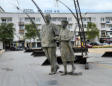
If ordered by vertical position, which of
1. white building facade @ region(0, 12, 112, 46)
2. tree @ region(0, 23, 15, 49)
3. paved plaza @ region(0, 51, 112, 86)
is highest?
white building facade @ region(0, 12, 112, 46)

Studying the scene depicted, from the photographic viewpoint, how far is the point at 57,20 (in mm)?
75438

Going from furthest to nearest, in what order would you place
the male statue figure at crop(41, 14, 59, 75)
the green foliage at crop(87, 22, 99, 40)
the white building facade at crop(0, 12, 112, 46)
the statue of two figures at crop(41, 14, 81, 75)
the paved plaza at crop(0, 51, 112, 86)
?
the white building facade at crop(0, 12, 112, 46), the green foliage at crop(87, 22, 99, 40), the male statue figure at crop(41, 14, 59, 75), the statue of two figures at crop(41, 14, 81, 75), the paved plaza at crop(0, 51, 112, 86)

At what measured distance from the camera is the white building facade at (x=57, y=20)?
7169 centimetres

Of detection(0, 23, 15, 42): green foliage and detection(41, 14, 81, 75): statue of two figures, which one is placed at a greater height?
detection(0, 23, 15, 42): green foliage

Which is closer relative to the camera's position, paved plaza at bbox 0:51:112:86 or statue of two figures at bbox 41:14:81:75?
paved plaza at bbox 0:51:112:86

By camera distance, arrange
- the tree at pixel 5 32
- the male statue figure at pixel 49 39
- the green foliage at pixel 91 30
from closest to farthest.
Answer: the male statue figure at pixel 49 39, the tree at pixel 5 32, the green foliage at pixel 91 30

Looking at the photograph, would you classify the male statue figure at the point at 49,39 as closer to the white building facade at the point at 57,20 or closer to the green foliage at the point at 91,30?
the green foliage at the point at 91,30

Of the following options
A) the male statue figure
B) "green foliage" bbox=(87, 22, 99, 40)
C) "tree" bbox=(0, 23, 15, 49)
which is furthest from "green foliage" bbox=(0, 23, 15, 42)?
the male statue figure

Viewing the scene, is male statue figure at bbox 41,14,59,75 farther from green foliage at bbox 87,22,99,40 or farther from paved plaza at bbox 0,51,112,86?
green foliage at bbox 87,22,99,40

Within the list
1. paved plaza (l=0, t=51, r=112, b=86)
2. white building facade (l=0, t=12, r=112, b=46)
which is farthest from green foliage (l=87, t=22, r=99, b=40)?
paved plaza (l=0, t=51, r=112, b=86)

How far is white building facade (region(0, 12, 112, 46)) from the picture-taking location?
7169cm

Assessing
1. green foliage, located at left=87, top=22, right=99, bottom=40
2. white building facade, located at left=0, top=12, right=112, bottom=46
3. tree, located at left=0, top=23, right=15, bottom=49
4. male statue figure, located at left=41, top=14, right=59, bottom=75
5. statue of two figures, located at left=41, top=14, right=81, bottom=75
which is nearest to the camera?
statue of two figures, located at left=41, top=14, right=81, bottom=75

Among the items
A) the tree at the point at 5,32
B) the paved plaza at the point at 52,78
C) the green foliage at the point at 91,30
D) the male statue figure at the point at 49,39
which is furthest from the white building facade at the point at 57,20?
the male statue figure at the point at 49,39

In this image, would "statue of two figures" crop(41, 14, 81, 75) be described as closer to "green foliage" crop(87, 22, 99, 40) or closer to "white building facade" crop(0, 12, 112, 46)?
"green foliage" crop(87, 22, 99, 40)
